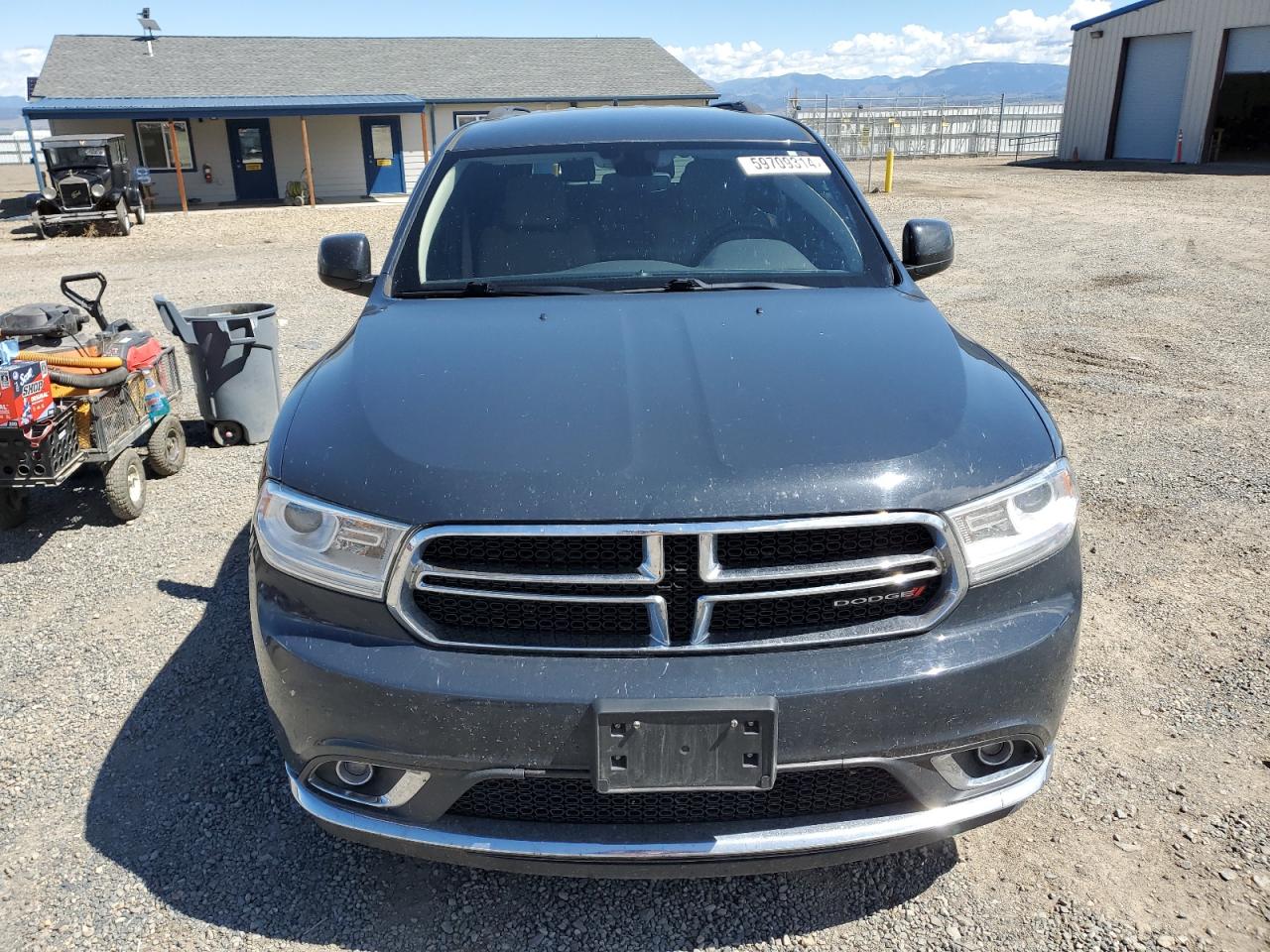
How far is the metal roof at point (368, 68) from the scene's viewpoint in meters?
27.9

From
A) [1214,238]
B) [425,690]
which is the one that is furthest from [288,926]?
[1214,238]

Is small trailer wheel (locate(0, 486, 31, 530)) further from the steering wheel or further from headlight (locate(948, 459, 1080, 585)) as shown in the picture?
headlight (locate(948, 459, 1080, 585))

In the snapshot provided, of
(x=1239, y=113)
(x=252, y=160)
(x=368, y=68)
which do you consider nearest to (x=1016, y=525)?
(x=252, y=160)

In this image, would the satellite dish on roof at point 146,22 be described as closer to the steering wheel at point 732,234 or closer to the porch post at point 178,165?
the porch post at point 178,165

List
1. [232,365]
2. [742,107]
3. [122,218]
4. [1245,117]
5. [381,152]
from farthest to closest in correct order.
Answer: [1245,117] → [381,152] → [122,218] → [232,365] → [742,107]

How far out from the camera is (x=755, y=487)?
2.03 meters

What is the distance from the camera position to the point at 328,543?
6.95 ft

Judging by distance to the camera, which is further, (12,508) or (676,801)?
(12,508)

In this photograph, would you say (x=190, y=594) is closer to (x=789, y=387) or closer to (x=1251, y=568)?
(x=789, y=387)

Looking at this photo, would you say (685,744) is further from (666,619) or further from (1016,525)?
(1016,525)

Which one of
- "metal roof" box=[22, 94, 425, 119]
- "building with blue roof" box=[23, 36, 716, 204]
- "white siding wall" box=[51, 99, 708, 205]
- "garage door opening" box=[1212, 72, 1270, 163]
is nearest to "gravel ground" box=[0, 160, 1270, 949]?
"building with blue roof" box=[23, 36, 716, 204]

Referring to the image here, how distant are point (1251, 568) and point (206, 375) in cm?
548

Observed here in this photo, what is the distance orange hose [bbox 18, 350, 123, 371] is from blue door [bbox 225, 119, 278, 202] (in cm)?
2564

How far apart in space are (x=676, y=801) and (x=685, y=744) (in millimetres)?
219
